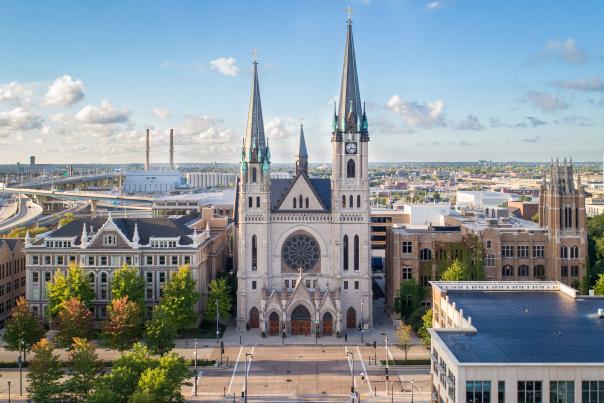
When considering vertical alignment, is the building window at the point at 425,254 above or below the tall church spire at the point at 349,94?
below

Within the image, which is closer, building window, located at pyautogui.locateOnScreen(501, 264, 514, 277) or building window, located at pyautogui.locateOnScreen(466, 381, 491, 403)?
building window, located at pyautogui.locateOnScreen(466, 381, 491, 403)

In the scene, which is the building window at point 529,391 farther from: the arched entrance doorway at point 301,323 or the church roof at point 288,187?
the church roof at point 288,187

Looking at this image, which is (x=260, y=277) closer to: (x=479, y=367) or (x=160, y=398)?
(x=160, y=398)

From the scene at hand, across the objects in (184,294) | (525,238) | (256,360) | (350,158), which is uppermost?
(350,158)

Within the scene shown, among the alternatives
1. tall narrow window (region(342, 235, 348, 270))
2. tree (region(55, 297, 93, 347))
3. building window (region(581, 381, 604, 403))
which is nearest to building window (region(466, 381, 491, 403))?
building window (region(581, 381, 604, 403))

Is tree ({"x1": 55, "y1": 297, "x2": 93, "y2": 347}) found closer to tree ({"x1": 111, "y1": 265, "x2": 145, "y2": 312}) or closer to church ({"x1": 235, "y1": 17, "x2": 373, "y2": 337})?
tree ({"x1": 111, "y1": 265, "x2": 145, "y2": 312})

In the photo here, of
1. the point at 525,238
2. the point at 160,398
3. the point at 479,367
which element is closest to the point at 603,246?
the point at 525,238

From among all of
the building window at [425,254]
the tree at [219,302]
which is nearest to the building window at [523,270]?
the building window at [425,254]
